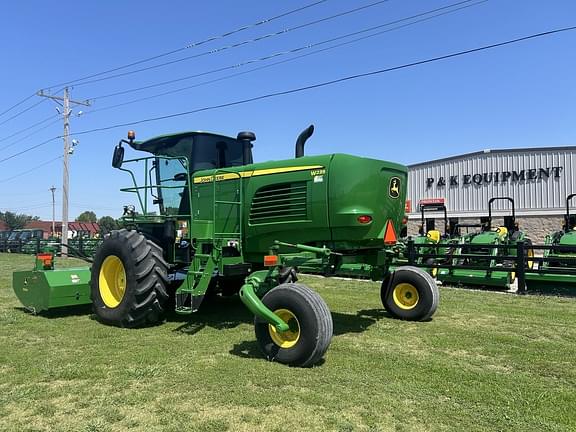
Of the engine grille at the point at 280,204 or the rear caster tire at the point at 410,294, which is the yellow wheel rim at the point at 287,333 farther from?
the rear caster tire at the point at 410,294

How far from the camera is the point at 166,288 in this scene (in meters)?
6.80

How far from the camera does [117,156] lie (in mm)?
7359

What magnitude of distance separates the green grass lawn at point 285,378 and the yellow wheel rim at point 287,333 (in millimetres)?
281

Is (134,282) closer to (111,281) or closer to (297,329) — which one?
(111,281)

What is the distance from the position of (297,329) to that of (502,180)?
2807 cm

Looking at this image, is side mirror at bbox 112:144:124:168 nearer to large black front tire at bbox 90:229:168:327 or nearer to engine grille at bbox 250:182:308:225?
large black front tire at bbox 90:229:168:327

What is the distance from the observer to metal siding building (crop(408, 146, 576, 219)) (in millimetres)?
28233

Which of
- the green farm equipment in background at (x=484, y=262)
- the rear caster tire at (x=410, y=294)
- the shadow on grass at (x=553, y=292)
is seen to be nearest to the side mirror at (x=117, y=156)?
the rear caster tire at (x=410, y=294)

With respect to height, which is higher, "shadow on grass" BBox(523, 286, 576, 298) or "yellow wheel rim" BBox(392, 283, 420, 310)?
"yellow wheel rim" BBox(392, 283, 420, 310)

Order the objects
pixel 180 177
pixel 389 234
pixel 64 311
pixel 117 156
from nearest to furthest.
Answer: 1. pixel 389 234
2. pixel 117 156
3. pixel 180 177
4. pixel 64 311

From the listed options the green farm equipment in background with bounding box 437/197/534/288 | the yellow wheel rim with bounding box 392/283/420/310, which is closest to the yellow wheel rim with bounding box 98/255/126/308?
the yellow wheel rim with bounding box 392/283/420/310

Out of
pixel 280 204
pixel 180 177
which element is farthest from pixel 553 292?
pixel 180 177

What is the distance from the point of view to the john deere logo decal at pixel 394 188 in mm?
6266

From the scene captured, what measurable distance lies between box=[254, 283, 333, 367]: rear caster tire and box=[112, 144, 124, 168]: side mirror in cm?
→ 342
